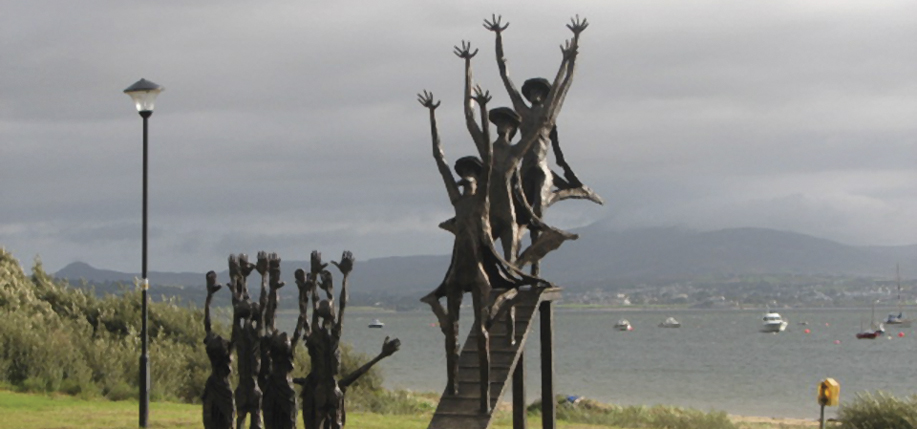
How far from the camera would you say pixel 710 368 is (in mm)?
71000

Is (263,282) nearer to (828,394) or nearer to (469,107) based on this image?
(469,107)

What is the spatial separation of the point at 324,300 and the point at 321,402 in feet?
3.33

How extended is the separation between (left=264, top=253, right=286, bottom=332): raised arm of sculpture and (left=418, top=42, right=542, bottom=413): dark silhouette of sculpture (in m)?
1.85

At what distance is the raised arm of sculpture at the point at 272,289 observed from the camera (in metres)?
14.5

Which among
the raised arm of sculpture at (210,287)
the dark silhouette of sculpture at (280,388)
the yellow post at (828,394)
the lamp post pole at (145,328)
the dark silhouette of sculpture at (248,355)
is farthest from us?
the yellow post at (828,394)

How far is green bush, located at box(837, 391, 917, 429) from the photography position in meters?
24.6

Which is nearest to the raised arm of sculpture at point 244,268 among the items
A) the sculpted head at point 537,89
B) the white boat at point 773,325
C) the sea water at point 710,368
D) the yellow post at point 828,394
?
the sculpted head at point 537,89

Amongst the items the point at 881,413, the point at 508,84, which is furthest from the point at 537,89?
the point at 881,413

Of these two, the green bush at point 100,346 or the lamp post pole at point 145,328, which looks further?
the green bush at point 100,346

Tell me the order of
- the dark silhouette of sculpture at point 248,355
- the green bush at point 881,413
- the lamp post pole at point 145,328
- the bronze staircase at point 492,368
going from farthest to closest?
the green bush at point 881,413 → the lamp post pole at point 145,328 → the bronze staircase at point 492,368 → the dark silhouette of sculpture at point 248,355

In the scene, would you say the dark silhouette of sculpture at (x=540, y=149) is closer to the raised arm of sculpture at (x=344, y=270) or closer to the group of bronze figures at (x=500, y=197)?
the group of bronze figures at (x=500, y=197)

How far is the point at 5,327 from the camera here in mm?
26750

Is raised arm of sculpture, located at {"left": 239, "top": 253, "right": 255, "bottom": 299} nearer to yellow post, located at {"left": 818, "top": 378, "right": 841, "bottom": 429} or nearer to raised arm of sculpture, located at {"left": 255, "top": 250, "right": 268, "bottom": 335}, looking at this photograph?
raised arm of sculpture, located at {"left": 255, "top": 250, "right": 268, "bottom": 335}

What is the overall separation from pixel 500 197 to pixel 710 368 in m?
56.6
